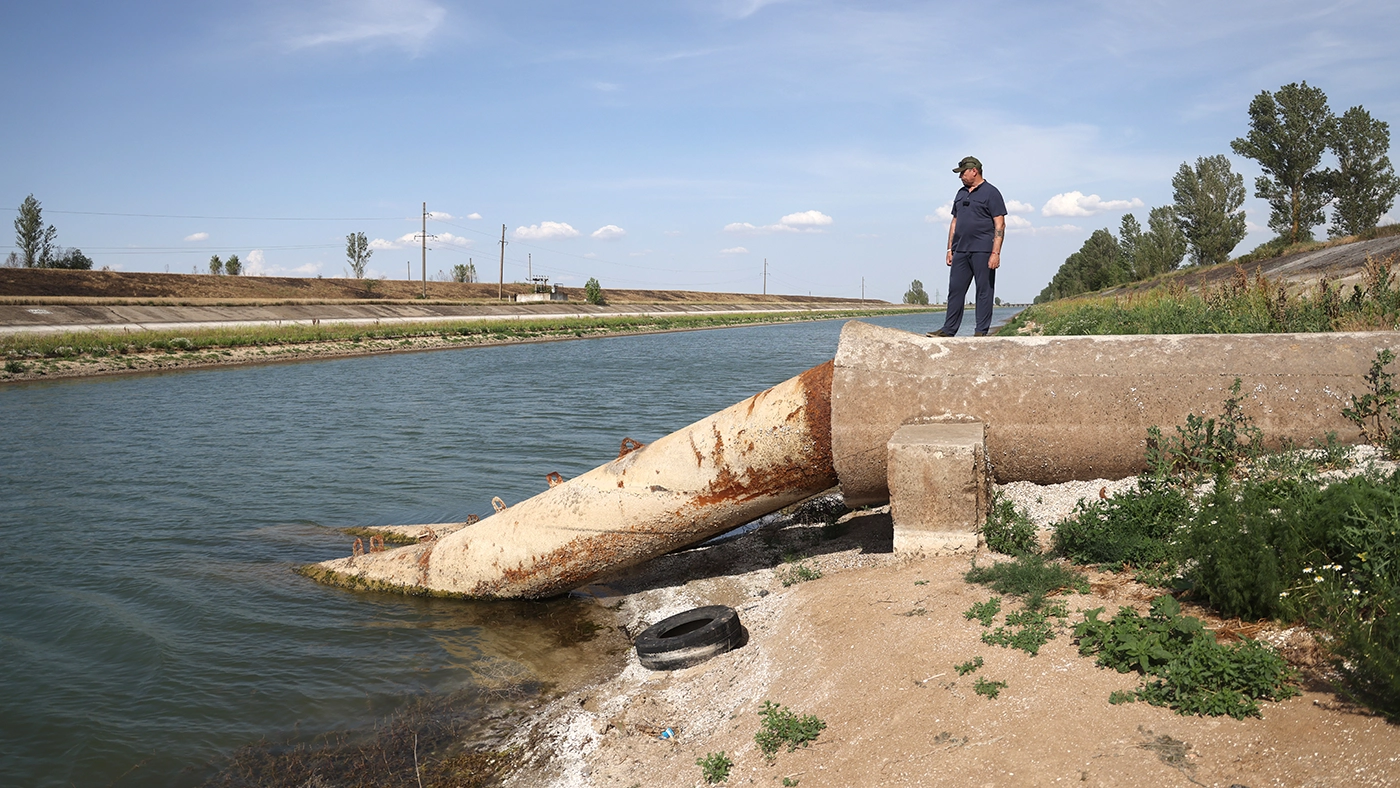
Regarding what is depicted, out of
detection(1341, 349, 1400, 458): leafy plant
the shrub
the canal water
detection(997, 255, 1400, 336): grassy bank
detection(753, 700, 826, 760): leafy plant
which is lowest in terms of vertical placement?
the canal water

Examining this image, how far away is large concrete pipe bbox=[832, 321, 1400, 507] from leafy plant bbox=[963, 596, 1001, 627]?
1745 millimetres

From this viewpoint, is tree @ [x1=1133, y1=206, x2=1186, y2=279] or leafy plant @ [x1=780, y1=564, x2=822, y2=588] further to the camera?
tree @ [x1=1133, y1=206, x2=1186, y2=279]

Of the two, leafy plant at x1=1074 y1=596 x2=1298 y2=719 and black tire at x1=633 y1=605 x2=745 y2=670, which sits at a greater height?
leafy plant at x1=1074 y1=596 x2=1298 y2=719

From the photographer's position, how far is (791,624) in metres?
5.91

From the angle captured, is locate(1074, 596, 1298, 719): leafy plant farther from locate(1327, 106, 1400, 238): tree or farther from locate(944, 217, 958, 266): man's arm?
locate(1327, 106, 1400, 238): tree

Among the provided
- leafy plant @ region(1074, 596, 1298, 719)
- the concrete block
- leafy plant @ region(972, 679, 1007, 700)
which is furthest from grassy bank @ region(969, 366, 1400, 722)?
leafy plant @ region(972, 679, 1007, 700)

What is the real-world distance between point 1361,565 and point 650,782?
3.54 metres

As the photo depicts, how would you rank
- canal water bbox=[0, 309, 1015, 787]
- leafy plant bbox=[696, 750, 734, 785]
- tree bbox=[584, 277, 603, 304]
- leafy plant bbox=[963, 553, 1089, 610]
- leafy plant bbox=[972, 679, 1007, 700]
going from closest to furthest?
leafy plant bbox=[972, 679, 1007, 700]
leafy plant bbox=[696, 750, 734, 785]
leafy plant bbox=[963, 553, 1089, 610]
canal water bbox=[0, 309, 1015, 787]
tree bbox=[584, 277, 603, 304]

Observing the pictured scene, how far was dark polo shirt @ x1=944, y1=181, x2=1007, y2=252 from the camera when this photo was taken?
327 inches

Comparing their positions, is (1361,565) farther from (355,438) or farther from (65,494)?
(355,438)

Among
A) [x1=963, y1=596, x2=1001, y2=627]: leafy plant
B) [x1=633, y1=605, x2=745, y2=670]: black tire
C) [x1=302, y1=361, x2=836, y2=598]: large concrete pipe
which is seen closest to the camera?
[x1=963, y1=596, x2=1001, y2=627]: leafy plant

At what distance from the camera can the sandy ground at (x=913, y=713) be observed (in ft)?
10.3

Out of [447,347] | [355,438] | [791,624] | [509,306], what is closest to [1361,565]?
[791,624]

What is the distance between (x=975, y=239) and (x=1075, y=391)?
8.92 feet
